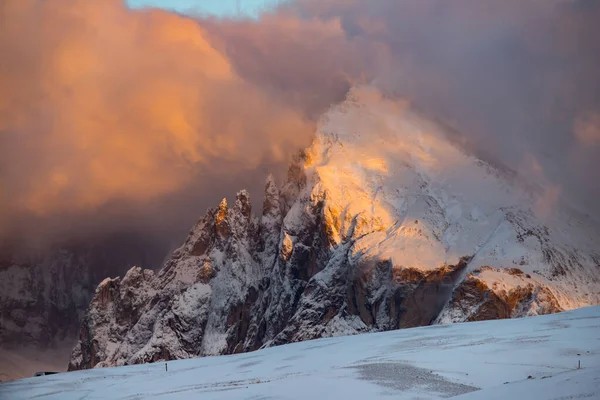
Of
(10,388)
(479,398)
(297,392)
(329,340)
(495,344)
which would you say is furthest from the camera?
(329,340)

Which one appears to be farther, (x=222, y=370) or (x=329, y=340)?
(x=329, y=340)

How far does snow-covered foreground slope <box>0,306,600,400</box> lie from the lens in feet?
173

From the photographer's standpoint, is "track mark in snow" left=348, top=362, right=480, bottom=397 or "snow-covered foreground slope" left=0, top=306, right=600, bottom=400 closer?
"snow-covered foreground slope" left=0, top=306, right=600, bottom=400

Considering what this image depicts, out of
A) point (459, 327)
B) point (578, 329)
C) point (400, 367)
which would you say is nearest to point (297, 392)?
point (400, 367)

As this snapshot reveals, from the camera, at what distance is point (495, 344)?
65938 millimetres

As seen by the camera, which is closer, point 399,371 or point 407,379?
point 407,379

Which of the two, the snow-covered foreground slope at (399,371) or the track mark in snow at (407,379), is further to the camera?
the track mark in snow at (407,379)

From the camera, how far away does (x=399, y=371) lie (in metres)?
59.7

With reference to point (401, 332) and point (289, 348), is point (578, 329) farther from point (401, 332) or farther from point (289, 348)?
point (289, 348)

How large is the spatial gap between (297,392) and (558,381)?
50.1ft

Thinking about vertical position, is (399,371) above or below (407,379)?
above

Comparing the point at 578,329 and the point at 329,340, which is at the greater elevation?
the point at 329,340

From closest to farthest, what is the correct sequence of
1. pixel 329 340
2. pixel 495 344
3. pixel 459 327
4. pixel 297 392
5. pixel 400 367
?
pixel 297 392 → pixel 400 367 → pixel 495 344 → pixel 459 327 → pixel 329 340

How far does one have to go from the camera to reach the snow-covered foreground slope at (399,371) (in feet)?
173
